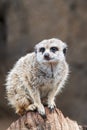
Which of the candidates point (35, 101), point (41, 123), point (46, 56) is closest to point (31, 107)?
point (35, 101)

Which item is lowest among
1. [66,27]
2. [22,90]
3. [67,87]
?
[22,90]

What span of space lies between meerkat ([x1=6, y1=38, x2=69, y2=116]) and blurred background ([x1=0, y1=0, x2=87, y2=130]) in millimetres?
5251

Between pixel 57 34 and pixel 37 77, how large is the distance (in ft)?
18.2

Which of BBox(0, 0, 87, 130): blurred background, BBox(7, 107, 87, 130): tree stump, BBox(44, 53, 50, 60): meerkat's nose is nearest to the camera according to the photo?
BBox(7, 107, 87, 130): tree stump

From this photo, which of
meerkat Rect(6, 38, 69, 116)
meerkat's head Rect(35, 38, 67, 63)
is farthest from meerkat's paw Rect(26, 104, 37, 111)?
meerkat's head Rect(35, 38, 67, 63)

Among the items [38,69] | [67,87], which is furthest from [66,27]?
[38,69]

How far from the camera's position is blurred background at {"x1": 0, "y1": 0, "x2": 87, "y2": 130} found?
10.3 meters

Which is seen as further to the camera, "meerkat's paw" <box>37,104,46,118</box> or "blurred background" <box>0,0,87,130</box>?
"blurred background" <box>0,0,87,130</box>

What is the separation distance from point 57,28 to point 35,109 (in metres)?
5.73

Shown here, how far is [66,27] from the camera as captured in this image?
34.1 feet

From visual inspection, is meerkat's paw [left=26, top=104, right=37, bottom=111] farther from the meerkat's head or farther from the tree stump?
the meerkat's head

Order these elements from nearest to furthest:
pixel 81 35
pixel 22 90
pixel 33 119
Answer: pixel 33 119 < pixel 22 90 < pixel 81 35

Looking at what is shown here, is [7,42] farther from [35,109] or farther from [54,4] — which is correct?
[35,109]

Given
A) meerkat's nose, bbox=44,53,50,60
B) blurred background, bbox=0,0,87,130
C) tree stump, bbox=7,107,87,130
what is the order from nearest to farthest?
tree stump, bbox=7,107,87,130
meerkat's nose, bbox=44,53,50,60
blurred background, bbox=0,0,87,130
